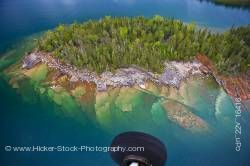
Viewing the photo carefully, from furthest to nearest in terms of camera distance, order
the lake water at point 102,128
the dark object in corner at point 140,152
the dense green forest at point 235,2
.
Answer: the dense green forest at point 235,2
the lake water at point 102,128
the dark object in corner at point 140,152

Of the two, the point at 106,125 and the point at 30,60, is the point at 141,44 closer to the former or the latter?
the point at 106,125

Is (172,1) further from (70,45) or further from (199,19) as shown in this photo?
(70,45)

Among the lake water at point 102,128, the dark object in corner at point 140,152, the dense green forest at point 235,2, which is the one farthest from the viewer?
the dense green forest at point 235,2

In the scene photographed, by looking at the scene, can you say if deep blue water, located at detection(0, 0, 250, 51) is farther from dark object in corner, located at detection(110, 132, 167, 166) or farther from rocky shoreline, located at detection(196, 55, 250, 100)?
dark object in corner, located at detection(110, 132, 167, 166)

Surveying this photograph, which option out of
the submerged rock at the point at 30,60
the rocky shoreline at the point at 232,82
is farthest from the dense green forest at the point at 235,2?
the submerged rock at the point at 30,60

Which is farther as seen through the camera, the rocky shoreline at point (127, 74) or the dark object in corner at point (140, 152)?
the rocky shoreline at point (127, 74)

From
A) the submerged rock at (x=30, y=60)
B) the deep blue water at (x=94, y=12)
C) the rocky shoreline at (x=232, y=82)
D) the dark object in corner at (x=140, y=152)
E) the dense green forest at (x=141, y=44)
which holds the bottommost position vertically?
the dark object in corner at (x=140, y=152)

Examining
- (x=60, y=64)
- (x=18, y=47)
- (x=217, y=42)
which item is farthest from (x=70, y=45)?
(x=217, y=42)

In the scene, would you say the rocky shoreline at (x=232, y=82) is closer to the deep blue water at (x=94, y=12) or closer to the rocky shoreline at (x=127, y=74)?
the rocky shoreline at (x=127, y=74)

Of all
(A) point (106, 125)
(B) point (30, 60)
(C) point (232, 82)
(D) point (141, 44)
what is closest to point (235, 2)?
(C) point (232, 82)
